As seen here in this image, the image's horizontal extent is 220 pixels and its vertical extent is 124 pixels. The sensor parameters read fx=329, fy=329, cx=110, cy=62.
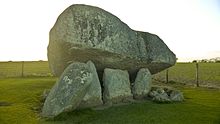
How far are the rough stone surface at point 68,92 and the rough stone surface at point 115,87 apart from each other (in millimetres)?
2921

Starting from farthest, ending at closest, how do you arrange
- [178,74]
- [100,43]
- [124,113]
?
[178,74] → [100,43] → [124,113]

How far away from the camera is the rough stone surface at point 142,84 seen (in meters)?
24.6

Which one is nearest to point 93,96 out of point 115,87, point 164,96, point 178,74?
point 115,87

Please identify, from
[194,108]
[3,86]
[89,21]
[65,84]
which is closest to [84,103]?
[65,84]

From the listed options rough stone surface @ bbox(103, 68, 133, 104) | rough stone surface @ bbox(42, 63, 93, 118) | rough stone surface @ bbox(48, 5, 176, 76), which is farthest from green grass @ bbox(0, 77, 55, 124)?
rough stone surface @ bbox(103, 68, 133, 104)

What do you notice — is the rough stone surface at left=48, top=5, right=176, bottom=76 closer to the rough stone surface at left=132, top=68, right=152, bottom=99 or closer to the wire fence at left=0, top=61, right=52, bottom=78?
the rough stone surface at left=132, top=68, right=152, bottom=99

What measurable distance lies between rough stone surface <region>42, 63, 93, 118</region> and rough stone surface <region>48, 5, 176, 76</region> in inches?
79.3

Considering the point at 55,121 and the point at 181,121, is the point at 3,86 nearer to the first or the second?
the point at 55,121

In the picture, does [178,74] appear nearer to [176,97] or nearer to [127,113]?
[176,97]

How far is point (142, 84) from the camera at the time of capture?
25.1 metres

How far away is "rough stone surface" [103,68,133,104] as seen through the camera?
22.4 meters

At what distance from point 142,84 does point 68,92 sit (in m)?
7.82

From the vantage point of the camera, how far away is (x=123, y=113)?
19.8 m

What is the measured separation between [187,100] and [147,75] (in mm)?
3629
